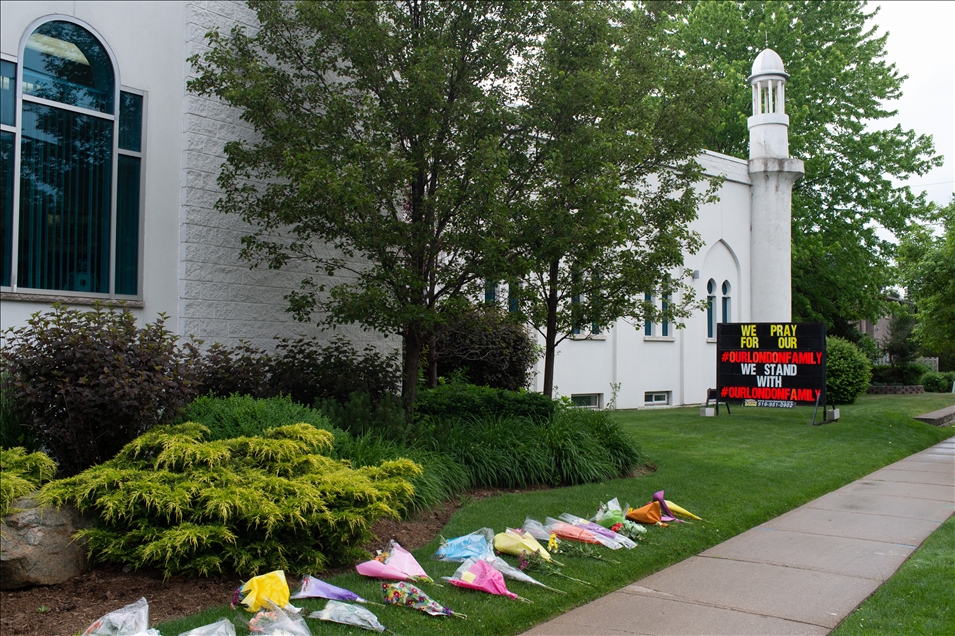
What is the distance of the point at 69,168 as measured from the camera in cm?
942

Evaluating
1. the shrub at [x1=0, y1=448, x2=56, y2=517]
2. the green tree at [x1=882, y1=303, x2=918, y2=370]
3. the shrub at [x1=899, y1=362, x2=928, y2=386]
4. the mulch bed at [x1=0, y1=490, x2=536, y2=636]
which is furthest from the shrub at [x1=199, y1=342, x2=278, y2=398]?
the green tree at [x1=882, y1=303, x2=918, y2=370]

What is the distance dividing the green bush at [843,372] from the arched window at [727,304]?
3728mm

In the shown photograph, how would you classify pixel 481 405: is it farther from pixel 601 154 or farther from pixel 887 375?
pixel 887 375

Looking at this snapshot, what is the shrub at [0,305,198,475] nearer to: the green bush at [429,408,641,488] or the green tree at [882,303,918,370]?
the green bush at [429,408,641,488]

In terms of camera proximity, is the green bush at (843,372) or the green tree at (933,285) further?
the green bush at (843,372)

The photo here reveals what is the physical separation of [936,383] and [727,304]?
16.3 meters

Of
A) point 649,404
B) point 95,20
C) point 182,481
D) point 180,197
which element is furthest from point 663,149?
point 649,404

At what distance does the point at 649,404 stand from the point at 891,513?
15037 mm

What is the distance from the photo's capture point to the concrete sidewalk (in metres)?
5.61

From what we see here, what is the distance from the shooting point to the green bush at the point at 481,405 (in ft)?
38.4

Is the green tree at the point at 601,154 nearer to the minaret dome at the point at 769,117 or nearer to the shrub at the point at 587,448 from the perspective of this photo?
the shrub at the point at 587,448

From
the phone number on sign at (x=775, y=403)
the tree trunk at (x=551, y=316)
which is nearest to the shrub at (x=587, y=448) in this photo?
the tree trunk at (x=551, y=316)

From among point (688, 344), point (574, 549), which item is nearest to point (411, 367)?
point (574, 549)

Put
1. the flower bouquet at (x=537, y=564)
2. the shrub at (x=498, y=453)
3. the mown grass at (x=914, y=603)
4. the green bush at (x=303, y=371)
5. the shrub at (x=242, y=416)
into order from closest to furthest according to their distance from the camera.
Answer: the mown grass at (x=914, y=603)
the flower bouquet at (x=537, y=564)
the shrub at (x=242, y=416)
the green bush at (x=303, y=371)
the shrub at (x=498, y=453)
